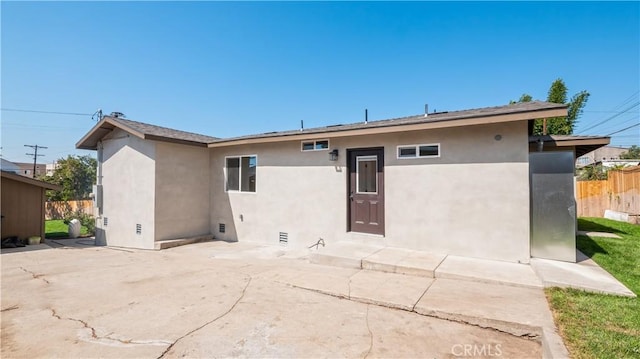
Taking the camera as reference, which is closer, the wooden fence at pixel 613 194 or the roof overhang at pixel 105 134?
the roof overhang at pixel 105 134

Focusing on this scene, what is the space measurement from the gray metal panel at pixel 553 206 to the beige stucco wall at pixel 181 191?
364 inches

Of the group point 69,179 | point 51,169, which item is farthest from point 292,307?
point 51,169

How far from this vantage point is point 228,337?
2.89m

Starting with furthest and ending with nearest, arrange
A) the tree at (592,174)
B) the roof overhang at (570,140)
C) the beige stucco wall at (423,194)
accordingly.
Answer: the tree at (592,174), the roof overhang at (570,140), the beige stucco wall at (423,194)

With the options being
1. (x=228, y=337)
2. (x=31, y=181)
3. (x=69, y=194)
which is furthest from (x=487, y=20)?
(x=69, y=194)

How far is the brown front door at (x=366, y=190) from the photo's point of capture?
6.71 meters

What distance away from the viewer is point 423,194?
6051mm

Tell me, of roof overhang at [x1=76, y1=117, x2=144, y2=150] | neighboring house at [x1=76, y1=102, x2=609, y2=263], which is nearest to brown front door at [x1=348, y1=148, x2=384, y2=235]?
neighboring house at [x1=76, y1=102, x2=609, y2=263]

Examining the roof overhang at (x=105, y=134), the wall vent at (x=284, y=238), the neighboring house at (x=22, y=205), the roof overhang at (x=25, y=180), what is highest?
the roof overhang at (x=105, y=134)

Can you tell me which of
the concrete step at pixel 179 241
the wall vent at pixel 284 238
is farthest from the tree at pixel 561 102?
the concrete step at pixel 179 241

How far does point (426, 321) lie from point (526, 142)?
13.2ft

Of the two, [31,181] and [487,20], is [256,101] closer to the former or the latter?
[31,181]

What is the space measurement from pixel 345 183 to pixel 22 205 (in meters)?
12.2

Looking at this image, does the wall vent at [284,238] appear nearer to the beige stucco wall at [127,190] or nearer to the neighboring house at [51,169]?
the beige stucco wall at [127,190]
